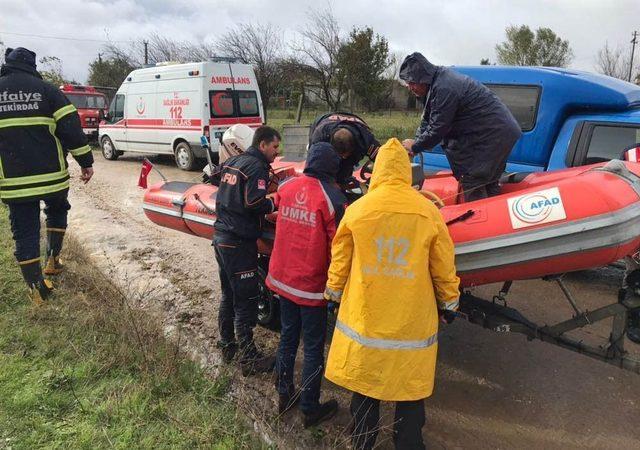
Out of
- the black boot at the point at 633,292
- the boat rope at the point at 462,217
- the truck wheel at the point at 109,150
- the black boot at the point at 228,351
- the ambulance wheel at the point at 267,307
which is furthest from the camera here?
the truck wheel at the point at 109,150

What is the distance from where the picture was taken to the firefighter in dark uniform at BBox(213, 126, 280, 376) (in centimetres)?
331

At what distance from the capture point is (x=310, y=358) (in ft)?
9.75

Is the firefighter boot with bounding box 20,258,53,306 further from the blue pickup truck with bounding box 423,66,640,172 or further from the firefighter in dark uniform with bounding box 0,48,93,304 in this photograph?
the blue pickup truck with bounding box 423,66,640,172

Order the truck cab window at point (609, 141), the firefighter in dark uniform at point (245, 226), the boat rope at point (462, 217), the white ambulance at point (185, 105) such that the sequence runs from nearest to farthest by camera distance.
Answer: the boat rope at point (462, 217), the firefighter in dark uniform at point (245, 226), the truck cab window at point (609, 141), the white ambulance at point (185, 105)

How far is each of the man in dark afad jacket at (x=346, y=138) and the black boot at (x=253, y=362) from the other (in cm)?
141

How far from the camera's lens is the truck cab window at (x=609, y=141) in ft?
15.3

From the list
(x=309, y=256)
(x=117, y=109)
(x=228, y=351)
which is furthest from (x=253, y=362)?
(x=117, y=109)

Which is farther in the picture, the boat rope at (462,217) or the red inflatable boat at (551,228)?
the boat rope at (462,217)

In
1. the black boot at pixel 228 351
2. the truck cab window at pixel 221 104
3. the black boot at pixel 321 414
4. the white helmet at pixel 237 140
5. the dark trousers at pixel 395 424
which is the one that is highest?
the truck cab window at pixel 221 104

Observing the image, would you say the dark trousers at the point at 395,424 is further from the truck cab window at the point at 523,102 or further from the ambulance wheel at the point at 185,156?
the ambulance wheel at the point at 185,156

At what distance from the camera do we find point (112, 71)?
3759 centimetres

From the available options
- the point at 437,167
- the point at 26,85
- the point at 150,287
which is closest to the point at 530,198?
the point at 437,167

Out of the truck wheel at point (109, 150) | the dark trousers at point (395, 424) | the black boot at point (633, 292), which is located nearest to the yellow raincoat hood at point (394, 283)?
the dark trousers at point (395, 424)

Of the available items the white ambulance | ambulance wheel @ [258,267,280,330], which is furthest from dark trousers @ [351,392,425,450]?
the white ambulance
